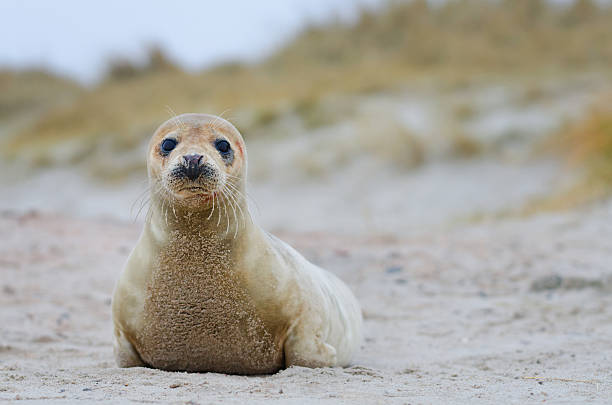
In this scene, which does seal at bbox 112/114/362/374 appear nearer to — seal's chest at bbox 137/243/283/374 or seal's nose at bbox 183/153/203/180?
seal's chest at bbox 137/243/283/374

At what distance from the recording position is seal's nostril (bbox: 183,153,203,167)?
2.91m

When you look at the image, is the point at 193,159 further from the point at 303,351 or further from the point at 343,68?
the point at 343,68

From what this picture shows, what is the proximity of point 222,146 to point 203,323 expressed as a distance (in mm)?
716

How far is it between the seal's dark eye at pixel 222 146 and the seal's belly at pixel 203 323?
0.49 m

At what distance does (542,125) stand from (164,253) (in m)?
10.4

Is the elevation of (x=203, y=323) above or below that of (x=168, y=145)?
below

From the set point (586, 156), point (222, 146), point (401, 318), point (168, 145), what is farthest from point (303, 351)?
point (586, 156)

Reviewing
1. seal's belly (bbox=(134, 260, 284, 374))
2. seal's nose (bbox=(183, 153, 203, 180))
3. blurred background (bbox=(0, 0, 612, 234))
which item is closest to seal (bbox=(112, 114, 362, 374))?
seal's belly (bbox=(134, 260, 284, 374))

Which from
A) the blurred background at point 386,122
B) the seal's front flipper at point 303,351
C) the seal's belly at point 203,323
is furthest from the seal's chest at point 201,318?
the blurred background at point 386,122

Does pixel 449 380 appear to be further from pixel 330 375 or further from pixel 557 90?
pixel 557 90

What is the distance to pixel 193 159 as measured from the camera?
9.57 feet

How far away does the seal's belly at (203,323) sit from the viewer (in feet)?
10.3

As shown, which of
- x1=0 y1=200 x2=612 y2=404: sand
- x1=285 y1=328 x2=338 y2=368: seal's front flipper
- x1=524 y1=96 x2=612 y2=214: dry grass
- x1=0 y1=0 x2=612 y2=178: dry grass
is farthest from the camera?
x1=0 y1=0 x2=612 y2=178: dry grass

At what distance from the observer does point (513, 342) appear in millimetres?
4457
